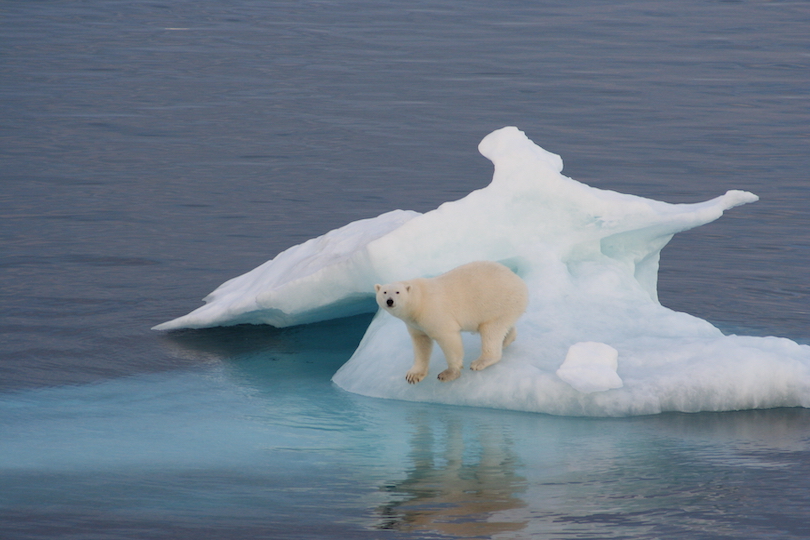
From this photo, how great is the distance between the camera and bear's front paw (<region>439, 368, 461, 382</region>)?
671 centimetres

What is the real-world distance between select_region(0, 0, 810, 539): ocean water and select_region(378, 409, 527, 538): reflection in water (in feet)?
0.06

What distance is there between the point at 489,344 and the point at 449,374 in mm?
304

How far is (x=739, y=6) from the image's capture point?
29.5m

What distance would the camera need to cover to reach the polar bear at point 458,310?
6.48 meters

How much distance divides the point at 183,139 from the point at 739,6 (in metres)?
18.5

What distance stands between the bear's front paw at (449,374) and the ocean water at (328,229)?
0.23m

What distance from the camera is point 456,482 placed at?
577 cm

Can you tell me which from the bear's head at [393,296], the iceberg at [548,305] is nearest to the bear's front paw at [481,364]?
the iceberg at [548,305]

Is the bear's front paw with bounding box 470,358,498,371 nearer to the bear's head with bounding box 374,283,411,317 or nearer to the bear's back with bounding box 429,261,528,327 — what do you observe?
the bear's back with bounding box 429,261,528,327

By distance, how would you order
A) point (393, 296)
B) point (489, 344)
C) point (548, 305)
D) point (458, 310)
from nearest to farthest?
1. point (393, 296)
2. point (458, 310)
3. point (489, 344)
4. point (548, 305)

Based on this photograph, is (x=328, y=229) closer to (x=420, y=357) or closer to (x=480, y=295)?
(x=420, y=357)

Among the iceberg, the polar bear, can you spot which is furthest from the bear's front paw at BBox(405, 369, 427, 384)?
the iceberg

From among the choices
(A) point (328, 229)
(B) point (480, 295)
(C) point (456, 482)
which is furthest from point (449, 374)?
(A) point (328, 229)

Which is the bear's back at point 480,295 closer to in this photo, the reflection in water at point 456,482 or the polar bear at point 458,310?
the polar bear at point 458,310
